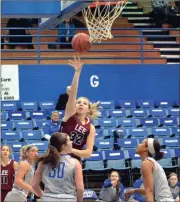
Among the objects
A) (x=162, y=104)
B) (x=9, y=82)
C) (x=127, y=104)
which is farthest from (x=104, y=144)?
(x=9, y=82)

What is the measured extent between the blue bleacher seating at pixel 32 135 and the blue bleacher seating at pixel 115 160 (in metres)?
1.52

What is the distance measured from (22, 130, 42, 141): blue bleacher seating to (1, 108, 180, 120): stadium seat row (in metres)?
1.15

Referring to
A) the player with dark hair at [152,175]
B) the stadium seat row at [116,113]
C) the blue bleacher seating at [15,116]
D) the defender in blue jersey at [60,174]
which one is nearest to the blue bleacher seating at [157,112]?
the stadium seat row at [116,113]

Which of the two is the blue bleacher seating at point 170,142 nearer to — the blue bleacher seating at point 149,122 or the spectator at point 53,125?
the blue bleacher seating at point 149,122

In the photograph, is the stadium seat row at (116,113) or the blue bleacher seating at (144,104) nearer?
the stadium seat row at (116,113)

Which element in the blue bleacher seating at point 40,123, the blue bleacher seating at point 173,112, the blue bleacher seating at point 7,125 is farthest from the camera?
the blue bleacher seating at point 173,112

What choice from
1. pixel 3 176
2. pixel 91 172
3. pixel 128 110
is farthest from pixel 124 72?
pixel 3 176

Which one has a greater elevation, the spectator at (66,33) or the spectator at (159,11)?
the spectator at (159,11)

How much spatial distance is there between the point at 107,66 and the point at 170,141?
3.53 meters

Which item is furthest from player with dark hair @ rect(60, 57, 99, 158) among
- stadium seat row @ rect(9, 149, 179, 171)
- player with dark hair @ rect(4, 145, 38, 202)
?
stadium seat row @ rect(9, 149, 179, 171)

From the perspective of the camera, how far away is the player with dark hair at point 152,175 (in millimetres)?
7516

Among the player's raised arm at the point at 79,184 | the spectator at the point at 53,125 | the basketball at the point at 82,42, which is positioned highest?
the basketball at the point at 82,42

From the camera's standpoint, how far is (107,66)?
20.1 meters

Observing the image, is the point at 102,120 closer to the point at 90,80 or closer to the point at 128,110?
the point at 128,110
